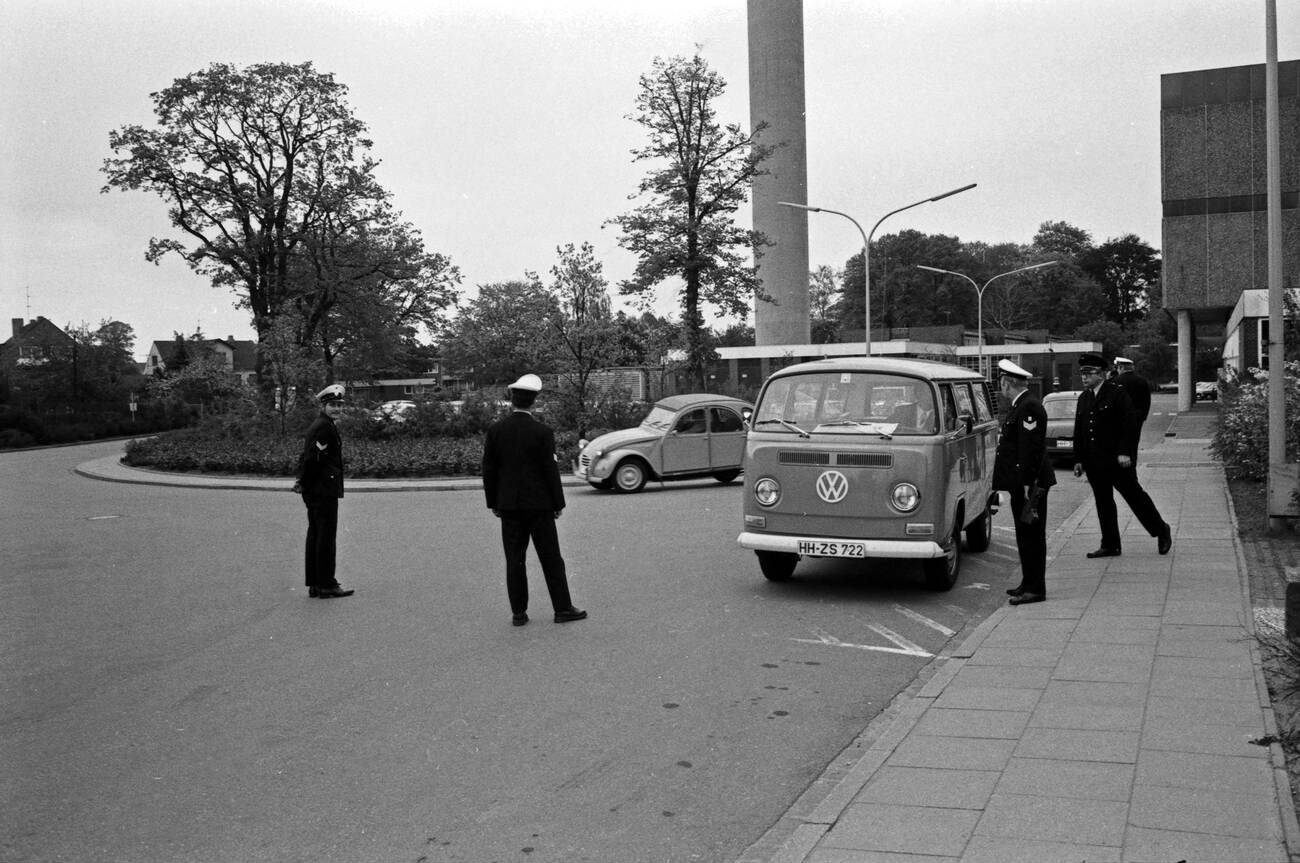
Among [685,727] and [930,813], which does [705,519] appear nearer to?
[685,727]

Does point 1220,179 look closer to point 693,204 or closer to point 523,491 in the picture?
point 693,204

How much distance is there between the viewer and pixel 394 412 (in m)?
32.0

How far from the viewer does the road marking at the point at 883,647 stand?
7355mm

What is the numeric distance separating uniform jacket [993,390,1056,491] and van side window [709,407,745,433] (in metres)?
11.2

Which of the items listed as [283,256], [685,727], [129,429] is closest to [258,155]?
[283,256]

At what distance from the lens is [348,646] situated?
7.76 meters

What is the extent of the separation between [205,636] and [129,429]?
5145cm

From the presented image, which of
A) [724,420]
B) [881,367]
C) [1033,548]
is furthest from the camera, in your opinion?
[724,420]

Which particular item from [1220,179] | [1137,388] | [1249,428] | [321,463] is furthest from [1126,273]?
[321,463]

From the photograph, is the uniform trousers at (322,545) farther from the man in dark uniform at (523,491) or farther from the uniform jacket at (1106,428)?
the uniform jacket at (1106,428)

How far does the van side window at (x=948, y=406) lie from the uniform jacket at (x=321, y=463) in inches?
215

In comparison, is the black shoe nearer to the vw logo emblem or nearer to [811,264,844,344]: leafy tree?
the vw logo emblem

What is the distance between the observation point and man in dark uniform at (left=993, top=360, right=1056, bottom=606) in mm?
8742

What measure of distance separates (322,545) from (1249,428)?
47.1 ft
